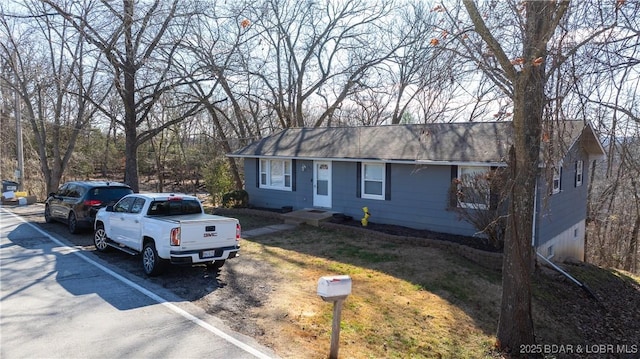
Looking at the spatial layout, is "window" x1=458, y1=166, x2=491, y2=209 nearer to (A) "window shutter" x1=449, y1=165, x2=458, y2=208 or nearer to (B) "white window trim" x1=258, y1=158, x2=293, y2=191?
(A) "window shutter" x1=449, y1=165, x2=458, y2=208

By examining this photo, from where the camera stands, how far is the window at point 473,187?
12.0m

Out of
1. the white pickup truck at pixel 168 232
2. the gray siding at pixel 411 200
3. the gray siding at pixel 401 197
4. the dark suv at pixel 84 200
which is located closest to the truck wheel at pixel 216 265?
the white pickup truck at pixel 168 232

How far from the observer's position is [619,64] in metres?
6.05

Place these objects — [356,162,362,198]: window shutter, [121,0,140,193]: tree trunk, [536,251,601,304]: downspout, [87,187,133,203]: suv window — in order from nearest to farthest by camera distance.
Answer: [536,251,601,304]: downspout
[87,187,133,203]: suv window
[356,162,362,198]: window shutter
[121,0,140,193]: tree trunk

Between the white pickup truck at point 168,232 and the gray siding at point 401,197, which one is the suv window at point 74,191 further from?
the gray siding at point 401,197

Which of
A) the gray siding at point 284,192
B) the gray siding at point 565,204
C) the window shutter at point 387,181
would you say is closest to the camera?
the gray siding at point 565,204

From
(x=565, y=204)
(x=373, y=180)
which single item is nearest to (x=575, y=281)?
(x=565, y=204)

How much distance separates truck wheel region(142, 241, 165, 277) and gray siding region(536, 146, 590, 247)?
33.0 feet

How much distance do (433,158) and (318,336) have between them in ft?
28.3

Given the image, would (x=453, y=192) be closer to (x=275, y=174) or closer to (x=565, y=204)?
(x=565, y=204)

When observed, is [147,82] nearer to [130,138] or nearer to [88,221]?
→ [130,138]

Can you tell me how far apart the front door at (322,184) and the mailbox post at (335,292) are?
11.2m

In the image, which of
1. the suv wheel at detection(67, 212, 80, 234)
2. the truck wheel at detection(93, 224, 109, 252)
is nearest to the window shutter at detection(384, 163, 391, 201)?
the truck wheel at detection(93, 224, 109, 252)

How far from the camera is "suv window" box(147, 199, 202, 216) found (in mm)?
9422
